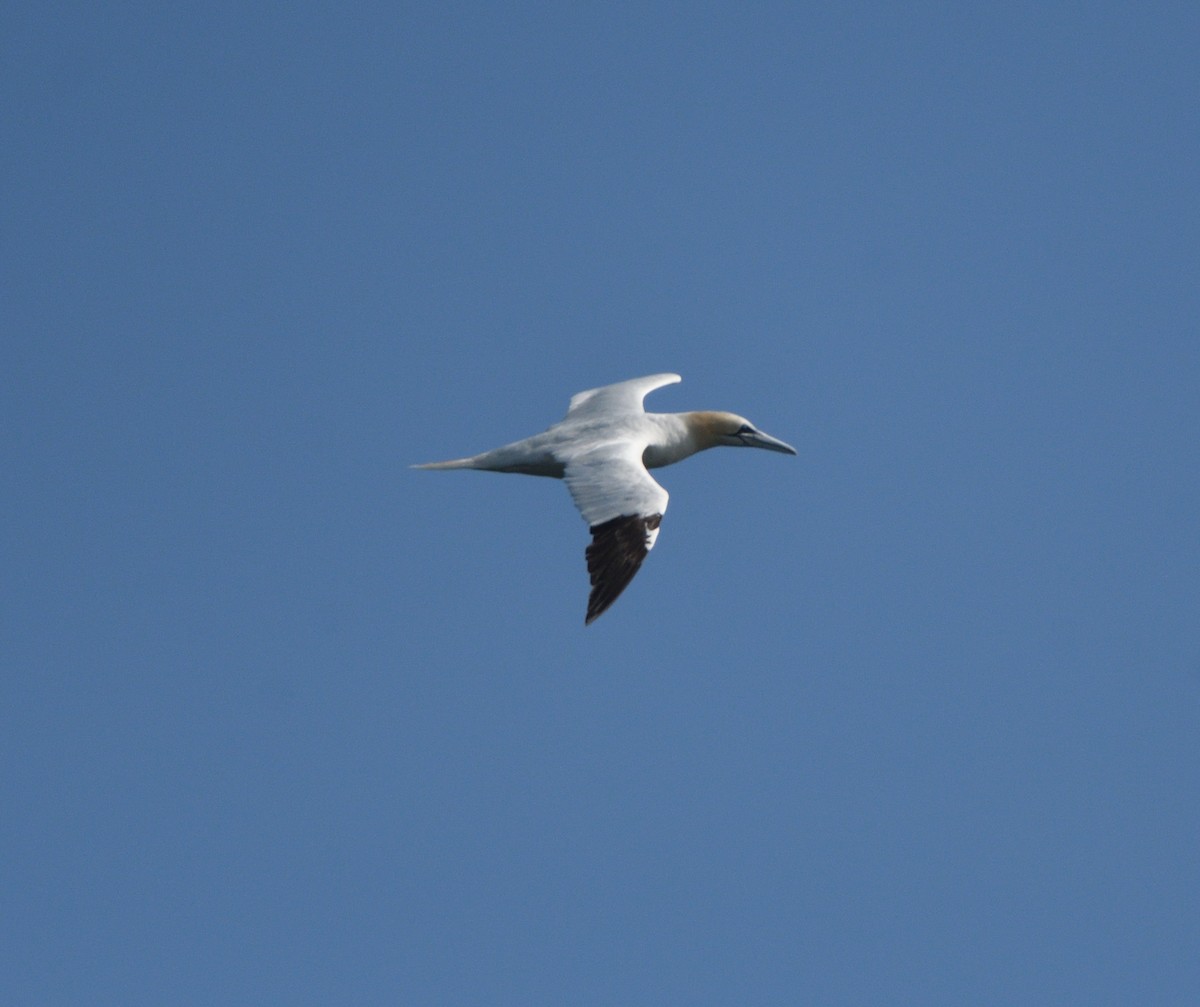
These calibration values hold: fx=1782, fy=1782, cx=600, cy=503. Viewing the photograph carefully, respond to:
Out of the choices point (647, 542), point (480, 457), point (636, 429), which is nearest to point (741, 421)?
point (636, 429)

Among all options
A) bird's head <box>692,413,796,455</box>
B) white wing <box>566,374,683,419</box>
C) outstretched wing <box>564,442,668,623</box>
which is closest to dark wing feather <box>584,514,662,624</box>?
outstretched wing <box>564,442,668,623</box>

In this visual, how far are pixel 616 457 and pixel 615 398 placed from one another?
3.86 m

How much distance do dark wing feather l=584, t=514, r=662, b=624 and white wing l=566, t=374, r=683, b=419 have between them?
14.9 ft

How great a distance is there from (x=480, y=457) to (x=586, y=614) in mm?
4837

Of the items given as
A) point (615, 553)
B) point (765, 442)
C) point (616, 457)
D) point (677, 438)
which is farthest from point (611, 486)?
point (765, 442)

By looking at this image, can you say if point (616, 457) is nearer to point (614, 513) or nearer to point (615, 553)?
point (614, 513)

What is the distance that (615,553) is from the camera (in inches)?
684

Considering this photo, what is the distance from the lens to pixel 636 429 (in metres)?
21.3

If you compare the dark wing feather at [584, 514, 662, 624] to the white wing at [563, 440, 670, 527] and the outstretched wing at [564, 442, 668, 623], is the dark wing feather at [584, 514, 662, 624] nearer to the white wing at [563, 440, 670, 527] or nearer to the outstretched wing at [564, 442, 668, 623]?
the outstretched wing at [564, 442, 668, 623]

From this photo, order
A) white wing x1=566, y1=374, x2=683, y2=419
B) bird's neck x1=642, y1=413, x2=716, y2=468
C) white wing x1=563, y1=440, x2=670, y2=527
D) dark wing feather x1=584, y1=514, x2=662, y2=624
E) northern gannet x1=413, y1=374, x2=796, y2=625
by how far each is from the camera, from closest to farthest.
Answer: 1. dark wing feather x1=584, y1=514, x2=662, y2=624
2. northern gannet x1=413, y1=374, x2=796, y2=625
3. white wing x1=563, y1=440, x2=670, y2=527
4. bird's neck x1=642, y1=413, x2=716, y2=468
5. white wing x1=566, y1=374, x2=683, y2=419

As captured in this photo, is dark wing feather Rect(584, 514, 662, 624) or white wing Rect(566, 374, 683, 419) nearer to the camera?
dark wing feather Rect(584, 514, 662, 624)

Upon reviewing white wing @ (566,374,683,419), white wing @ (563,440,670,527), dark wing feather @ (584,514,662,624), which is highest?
white wing @ (566,374,683,419)

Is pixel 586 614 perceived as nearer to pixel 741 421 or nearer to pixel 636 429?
pixel 636 429

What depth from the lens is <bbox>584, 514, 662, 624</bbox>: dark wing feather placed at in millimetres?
16891
